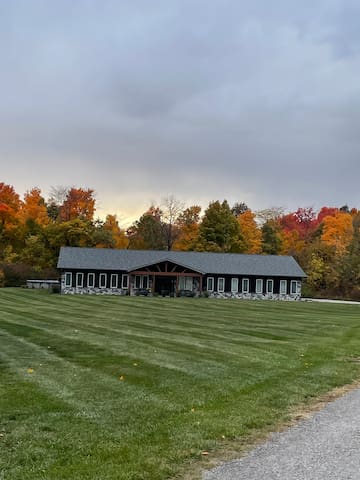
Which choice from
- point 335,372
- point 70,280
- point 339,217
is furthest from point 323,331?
point 339,217

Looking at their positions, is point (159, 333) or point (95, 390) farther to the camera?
point (159, 333)

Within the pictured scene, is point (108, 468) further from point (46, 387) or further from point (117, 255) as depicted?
point (117, 255)

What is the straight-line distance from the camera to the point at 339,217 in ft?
240

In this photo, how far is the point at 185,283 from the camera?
57188 mm

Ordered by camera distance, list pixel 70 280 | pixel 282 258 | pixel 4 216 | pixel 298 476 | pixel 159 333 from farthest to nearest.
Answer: pixel 4 216 → pixel 282 258 → pixel 70 280 → pixel 159 333 → pixel 298 476

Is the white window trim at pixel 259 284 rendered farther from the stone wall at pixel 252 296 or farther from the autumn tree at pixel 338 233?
the autumn tree at pixel 338 233

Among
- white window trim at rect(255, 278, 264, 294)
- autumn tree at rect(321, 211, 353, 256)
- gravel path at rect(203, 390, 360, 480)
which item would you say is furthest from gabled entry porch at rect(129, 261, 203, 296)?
gravel path at rect(203, 390, 360, 480)

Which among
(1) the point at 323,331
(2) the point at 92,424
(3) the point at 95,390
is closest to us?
(2) the point at 92,424

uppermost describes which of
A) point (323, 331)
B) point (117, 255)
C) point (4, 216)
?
point (4, 216)

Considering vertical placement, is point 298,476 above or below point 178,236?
below

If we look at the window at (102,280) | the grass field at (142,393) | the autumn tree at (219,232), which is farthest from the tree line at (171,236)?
the grass field at (142,393)

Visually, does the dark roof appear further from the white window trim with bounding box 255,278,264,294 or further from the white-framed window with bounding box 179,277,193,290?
the white-framed window with bounding box 179,277,193,290

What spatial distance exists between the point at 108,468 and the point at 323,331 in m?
19.5

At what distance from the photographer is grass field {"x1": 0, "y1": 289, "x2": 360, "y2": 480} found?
6.14 meters
